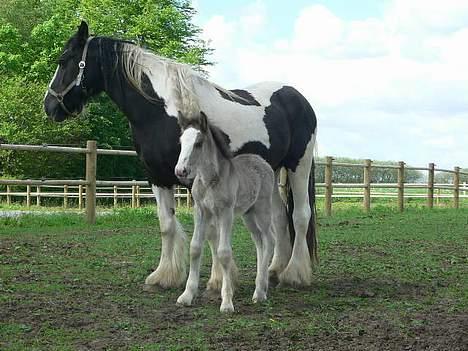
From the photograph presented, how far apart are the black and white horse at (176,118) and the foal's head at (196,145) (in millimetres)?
250

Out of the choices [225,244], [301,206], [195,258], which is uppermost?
[301,206]

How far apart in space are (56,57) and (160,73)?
28577mm

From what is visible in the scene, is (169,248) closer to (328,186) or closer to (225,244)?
(225,244)

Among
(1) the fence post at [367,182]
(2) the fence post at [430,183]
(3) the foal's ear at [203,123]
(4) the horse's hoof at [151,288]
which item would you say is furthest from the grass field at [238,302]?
(2) the fence post at [430,183]

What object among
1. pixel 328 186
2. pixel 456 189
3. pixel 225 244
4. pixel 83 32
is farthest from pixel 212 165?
pixel 456 189

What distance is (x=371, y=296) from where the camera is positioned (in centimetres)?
617

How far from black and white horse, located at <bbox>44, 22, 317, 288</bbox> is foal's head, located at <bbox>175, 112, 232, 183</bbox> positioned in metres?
0.25

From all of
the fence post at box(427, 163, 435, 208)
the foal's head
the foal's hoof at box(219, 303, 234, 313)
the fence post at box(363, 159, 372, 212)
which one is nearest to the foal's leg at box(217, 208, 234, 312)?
the foal's hoof at box(219, 303, 234, 313)

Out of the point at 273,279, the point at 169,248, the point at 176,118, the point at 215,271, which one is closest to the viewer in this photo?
the point at 176,118

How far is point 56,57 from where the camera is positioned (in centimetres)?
3362

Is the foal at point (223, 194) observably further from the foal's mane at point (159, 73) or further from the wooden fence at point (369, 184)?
the wooden fence at point (369, 184)

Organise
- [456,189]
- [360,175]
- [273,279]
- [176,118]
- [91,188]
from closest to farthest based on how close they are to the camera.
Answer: [176,118] → [273,279] → [91,188] → [456,189] → [360,175]

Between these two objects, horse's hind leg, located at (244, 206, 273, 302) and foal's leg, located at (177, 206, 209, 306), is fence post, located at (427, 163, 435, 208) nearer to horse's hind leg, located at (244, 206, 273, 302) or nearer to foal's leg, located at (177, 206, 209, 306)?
horse's hind leg, located at (244, 206, 273, 302)

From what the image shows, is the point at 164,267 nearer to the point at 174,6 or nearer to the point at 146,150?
the point at 146,150
